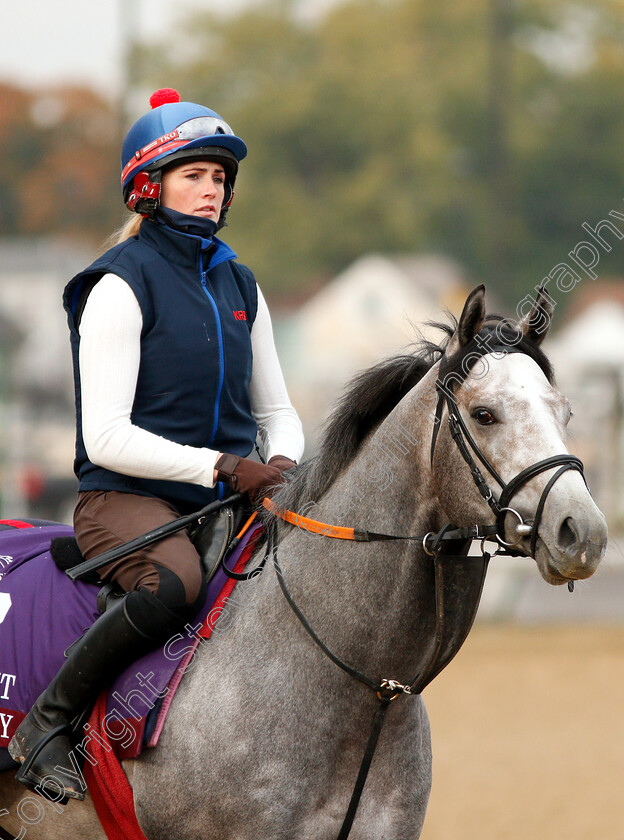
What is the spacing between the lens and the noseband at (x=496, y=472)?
9.26 ft

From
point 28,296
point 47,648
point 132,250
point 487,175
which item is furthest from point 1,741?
point 487,175

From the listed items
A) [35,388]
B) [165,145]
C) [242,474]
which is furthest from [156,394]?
[35,388]

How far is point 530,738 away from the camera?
7.82 m

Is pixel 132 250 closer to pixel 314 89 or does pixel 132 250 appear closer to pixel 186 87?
pixel 314 89

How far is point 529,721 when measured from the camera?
27.2 feet

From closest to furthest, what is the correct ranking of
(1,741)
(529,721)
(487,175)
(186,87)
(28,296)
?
1. (1,741)
2. (529,721)
3. (28,296)
4. (487,175)
5. (186,87)

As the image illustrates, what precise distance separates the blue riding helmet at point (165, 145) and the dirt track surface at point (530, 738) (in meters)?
3.88

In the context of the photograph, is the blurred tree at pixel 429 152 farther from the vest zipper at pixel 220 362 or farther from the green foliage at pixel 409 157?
the vest zipper at pixel 220 362

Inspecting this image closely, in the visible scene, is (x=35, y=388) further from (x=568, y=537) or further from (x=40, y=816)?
(x=568, y=537)

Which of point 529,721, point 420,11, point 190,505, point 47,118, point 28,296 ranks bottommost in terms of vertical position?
point 529,721

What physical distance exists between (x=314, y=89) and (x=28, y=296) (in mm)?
38274

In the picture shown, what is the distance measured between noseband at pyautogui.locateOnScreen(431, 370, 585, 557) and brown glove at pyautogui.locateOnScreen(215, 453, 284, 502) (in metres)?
0.58

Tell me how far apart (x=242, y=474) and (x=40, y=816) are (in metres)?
1.25

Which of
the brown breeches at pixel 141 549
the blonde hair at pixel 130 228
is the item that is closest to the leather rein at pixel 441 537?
the brown breeches at pixel 141 549
